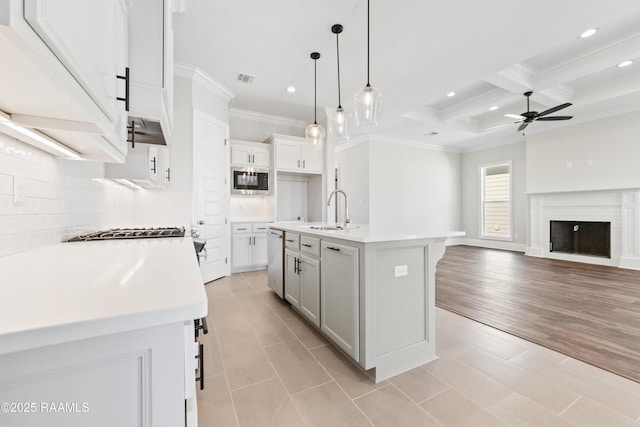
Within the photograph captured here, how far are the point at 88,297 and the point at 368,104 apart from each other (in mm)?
2180

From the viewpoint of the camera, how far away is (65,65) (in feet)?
2.03

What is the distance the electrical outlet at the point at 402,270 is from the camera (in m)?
1.76

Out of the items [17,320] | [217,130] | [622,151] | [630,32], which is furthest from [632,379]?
[622,151]

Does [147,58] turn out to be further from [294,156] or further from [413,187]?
[413,187]

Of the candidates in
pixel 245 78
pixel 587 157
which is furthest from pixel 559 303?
pixel 245 78

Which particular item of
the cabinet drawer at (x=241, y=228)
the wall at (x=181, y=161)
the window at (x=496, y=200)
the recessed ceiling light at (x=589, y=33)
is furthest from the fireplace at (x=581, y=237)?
the wall at (x=181, y=161)

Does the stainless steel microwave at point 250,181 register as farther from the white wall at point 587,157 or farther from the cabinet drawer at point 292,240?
the white wall at point 587,157

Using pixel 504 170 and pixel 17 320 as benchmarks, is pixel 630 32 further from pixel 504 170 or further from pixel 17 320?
pixel 17 320

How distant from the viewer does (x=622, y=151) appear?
4.81 metres

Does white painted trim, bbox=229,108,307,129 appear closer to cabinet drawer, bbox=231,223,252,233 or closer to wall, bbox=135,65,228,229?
wall, bbox=135,65,228,229

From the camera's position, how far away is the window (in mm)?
6980

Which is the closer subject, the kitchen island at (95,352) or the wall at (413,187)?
the kitchen island at (95,352)

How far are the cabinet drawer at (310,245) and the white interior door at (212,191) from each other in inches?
72.9

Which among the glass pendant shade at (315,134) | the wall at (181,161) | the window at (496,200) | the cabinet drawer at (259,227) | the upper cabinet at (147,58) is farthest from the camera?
the window at (496,200)
